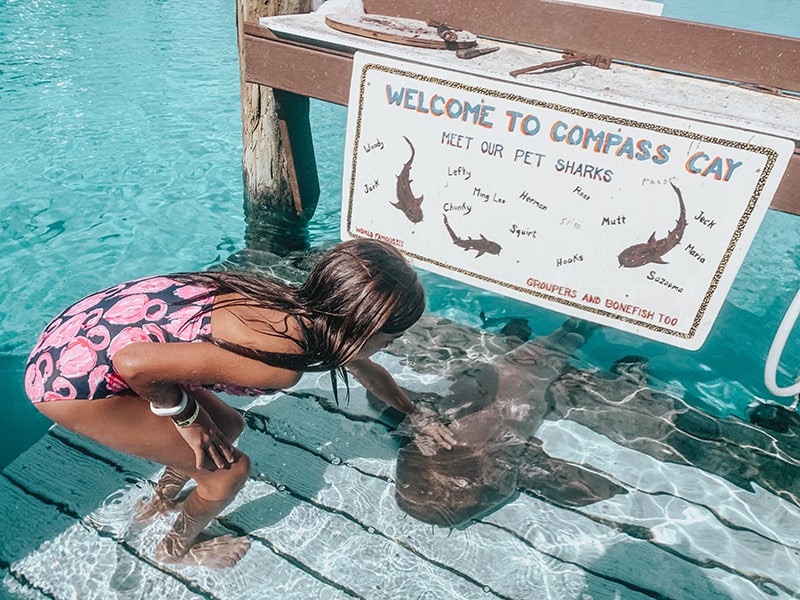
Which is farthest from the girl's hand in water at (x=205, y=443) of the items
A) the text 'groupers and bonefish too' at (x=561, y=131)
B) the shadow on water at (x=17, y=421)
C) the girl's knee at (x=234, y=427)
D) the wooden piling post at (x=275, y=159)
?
the wooden piling post at (x=275, y=159)

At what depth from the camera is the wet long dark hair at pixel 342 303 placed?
81.0 inches

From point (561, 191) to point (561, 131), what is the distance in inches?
14.0

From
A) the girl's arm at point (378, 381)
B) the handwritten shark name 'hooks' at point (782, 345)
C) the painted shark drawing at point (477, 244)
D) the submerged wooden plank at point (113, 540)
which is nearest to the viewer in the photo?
the submerged wooden plank at point (113, 540)

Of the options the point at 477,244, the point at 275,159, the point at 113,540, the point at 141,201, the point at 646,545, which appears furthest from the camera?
the point at 141,201

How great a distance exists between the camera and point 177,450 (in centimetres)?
246

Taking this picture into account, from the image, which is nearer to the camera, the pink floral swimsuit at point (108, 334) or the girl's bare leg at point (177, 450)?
the pink floral swimsuit at point (108, 334)

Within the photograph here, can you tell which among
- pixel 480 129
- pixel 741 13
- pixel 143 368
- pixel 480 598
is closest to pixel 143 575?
pixel 143 368

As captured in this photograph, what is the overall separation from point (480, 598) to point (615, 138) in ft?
8.24

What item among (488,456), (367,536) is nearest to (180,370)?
(367,536)

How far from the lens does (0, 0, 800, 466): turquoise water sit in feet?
16.4

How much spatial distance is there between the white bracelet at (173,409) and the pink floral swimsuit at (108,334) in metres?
0.17

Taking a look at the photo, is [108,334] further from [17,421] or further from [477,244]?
[477,244]

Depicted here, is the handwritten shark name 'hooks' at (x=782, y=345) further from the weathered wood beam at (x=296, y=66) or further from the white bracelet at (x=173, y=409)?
the white bracelet at (x=173, y=409)

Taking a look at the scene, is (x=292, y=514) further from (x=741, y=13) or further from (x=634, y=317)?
(x=741, y=13)
